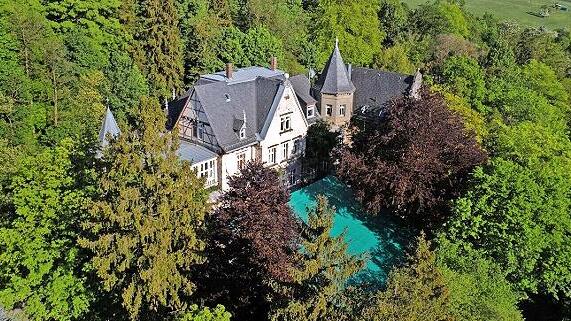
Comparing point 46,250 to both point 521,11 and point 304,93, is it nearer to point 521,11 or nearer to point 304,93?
point 304,93

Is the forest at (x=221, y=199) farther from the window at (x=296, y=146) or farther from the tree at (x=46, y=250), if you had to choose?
the window at (x=296, y=146)

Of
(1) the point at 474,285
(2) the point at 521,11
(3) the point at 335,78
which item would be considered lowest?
(1) the point at 474,285

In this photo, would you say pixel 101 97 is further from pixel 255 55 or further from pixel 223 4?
pixel 223 4

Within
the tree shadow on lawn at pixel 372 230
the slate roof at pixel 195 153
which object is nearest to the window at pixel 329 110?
the slate roof at pixel 195 153

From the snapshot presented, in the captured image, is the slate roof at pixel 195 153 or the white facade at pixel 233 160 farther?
the white facade at pixel 233 160

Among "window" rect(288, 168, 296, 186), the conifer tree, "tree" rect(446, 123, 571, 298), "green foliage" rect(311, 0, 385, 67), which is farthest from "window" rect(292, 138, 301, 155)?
"green foliage" rect(311, 0, 385, 67)

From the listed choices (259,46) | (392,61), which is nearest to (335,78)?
(259,46)

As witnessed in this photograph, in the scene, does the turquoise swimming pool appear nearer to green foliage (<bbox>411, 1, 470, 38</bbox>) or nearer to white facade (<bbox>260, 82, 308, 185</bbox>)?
white facade (<bbox>260, 82, 308, 185</bbox>)
